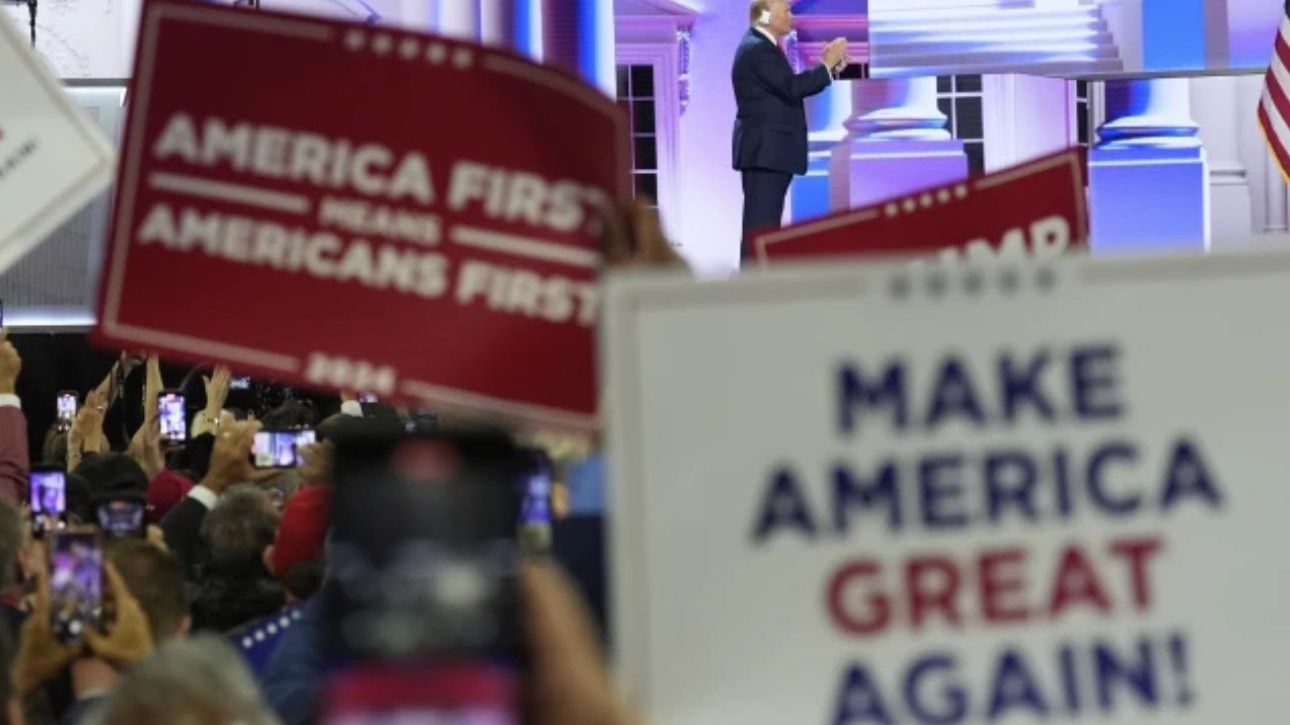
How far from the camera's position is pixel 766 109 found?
1357cm

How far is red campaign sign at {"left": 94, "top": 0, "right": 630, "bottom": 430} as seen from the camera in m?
2.42

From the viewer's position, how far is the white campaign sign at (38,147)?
138 inches

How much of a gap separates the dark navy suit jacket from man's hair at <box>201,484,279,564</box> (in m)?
7.77

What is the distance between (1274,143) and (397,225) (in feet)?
34.9

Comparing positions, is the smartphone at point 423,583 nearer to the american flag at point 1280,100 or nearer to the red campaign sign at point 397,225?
the red campaign sign at point 397,225

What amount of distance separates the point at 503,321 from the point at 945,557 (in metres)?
0.54

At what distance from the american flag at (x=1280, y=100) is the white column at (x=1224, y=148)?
2476 mm

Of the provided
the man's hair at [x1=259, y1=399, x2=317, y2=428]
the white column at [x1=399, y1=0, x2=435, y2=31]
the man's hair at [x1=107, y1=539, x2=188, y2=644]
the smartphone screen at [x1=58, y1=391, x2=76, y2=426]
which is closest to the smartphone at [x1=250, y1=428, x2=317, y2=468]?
the man's hair at [x1=259, y1=399, x2=317, y2=428]

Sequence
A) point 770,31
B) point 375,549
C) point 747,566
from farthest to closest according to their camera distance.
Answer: point 770,31 → point 747,566 → point 375,549

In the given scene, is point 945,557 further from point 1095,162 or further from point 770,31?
point 1095,162

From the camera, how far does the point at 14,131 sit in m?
3.60

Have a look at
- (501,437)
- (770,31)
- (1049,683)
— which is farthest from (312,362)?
(770,31)

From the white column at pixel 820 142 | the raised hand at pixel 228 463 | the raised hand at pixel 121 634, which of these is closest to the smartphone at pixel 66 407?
the white column at pixel 820 142

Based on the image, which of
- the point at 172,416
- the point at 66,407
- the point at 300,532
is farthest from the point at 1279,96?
the point at 300,532
